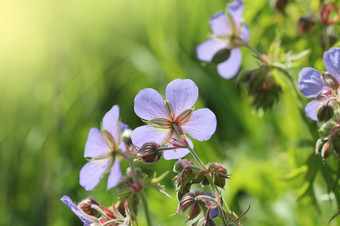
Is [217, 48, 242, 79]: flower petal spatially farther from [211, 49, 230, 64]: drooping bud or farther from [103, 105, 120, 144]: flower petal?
[103, 105, 120, 144]: flower petal

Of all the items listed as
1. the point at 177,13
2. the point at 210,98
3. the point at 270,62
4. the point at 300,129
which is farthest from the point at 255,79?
the point at 177,13

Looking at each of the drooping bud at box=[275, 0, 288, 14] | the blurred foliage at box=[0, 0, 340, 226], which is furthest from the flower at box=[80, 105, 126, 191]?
the drooping bud at box=[275, 0, 288, 14]

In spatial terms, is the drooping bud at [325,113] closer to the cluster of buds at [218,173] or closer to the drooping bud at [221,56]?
the cluster of buds at [218,173]

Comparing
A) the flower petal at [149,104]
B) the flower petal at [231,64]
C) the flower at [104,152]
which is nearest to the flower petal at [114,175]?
the flower at [104,152]

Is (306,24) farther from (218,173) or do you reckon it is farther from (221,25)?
(218,173)

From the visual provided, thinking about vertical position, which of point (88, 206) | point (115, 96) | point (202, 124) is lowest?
point (115, 96)

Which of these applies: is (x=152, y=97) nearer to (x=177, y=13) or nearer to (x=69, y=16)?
(x=177, y=13)

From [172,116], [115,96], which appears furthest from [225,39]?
[115,96]
